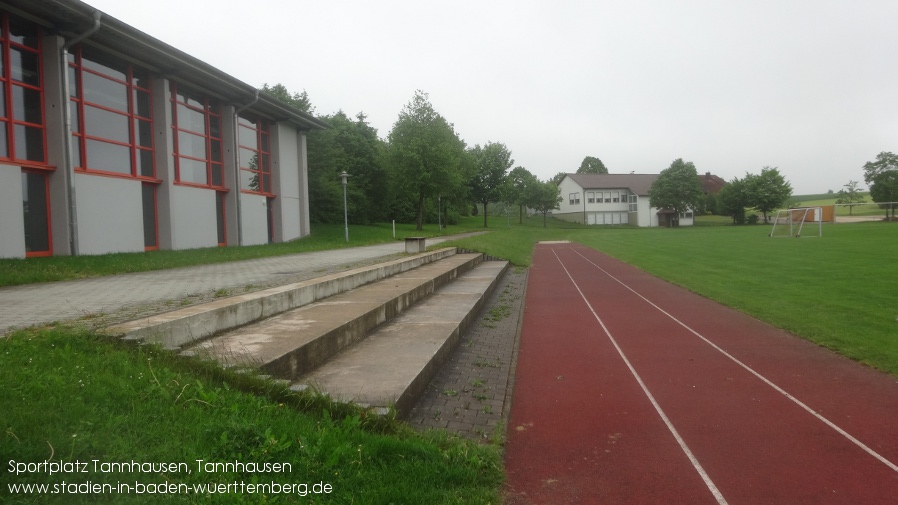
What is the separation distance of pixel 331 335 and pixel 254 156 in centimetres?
2452

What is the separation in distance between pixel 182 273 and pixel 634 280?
13.3 meters

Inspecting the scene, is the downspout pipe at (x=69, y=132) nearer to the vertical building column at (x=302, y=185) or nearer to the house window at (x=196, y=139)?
the house window at (x=196, y=139)

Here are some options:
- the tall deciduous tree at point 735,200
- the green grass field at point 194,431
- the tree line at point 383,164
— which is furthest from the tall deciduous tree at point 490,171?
the green grass field at point 194,431

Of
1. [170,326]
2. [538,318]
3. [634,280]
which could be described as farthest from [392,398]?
[634,280]

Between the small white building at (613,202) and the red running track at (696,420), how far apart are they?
76.7 meters

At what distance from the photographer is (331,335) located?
6070 millimetres

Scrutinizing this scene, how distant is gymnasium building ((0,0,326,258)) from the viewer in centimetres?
1539

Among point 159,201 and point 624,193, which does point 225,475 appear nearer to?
point 159,201

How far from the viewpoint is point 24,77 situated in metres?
15.7

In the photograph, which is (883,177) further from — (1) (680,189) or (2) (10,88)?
(2) (10,88)

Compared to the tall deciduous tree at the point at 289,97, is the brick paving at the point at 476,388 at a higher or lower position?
lower

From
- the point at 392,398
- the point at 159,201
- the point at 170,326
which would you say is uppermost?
the point at 159,201

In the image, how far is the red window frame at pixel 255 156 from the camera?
26.8m

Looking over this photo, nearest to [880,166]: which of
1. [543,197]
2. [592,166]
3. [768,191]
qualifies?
[768,191]
